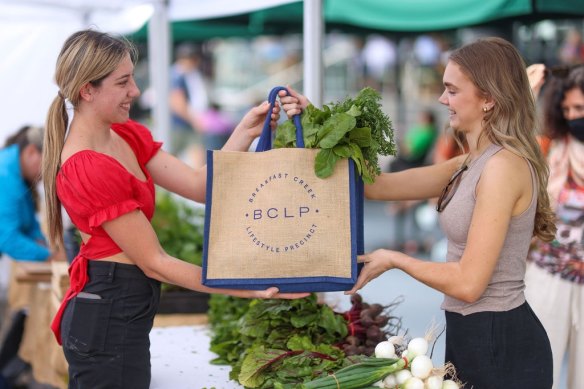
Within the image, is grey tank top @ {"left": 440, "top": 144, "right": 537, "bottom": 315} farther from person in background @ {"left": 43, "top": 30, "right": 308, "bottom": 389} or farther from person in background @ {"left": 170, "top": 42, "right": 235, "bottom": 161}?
person in background @ {"left": 170, "top": 42, "right": 235, "bottom": 161}

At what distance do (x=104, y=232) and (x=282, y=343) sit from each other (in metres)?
0.75

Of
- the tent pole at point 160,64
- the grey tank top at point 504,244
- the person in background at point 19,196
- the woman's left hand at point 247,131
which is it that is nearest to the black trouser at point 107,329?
the woman's left hand at point 247,131

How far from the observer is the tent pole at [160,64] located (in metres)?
5.30

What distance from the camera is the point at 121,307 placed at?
7.26ft

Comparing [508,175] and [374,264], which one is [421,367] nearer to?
[374,264]

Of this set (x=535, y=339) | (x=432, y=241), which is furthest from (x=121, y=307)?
(x=432, y=241)

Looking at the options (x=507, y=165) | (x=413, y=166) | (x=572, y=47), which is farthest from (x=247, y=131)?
(x=572, y=47)

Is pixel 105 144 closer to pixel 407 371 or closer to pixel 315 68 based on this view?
pixel 407 371

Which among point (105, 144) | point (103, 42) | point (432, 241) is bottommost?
point (432, 241)

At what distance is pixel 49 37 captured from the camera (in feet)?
20.6

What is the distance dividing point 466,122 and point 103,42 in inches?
40.5

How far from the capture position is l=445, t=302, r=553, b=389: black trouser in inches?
82.7

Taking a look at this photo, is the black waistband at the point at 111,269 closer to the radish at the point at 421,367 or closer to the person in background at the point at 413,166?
the radish at the point at 421,367

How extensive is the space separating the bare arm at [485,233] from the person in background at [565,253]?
123 cm
